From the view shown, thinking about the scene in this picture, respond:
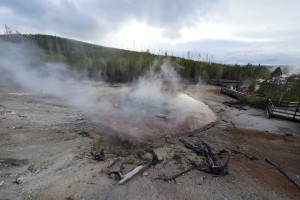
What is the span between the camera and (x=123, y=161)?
819cm

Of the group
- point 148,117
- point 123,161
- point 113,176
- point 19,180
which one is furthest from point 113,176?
point 148,117

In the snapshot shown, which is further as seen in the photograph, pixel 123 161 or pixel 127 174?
pixel 123 161

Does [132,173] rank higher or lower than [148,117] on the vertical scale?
higher

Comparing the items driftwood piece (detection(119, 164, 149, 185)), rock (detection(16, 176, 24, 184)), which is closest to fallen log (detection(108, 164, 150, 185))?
driftwood piece (detection(119, 164, 149, 185))

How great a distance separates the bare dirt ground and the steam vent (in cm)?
93

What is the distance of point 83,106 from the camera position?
16.1 m

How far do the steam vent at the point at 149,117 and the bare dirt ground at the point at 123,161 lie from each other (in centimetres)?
93

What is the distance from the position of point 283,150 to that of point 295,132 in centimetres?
342

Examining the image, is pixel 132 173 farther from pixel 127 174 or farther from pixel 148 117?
pixel 148 117

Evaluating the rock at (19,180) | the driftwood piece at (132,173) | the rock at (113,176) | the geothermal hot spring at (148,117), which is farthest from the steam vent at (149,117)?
the rock at (19,180)

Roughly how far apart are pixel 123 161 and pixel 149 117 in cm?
594

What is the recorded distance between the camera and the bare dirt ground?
659 centimetres

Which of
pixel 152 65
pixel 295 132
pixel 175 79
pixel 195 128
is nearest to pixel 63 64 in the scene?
pixel 152 65

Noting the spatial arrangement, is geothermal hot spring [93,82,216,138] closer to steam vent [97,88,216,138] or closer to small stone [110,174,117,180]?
steam vent [97,88,216,138]
